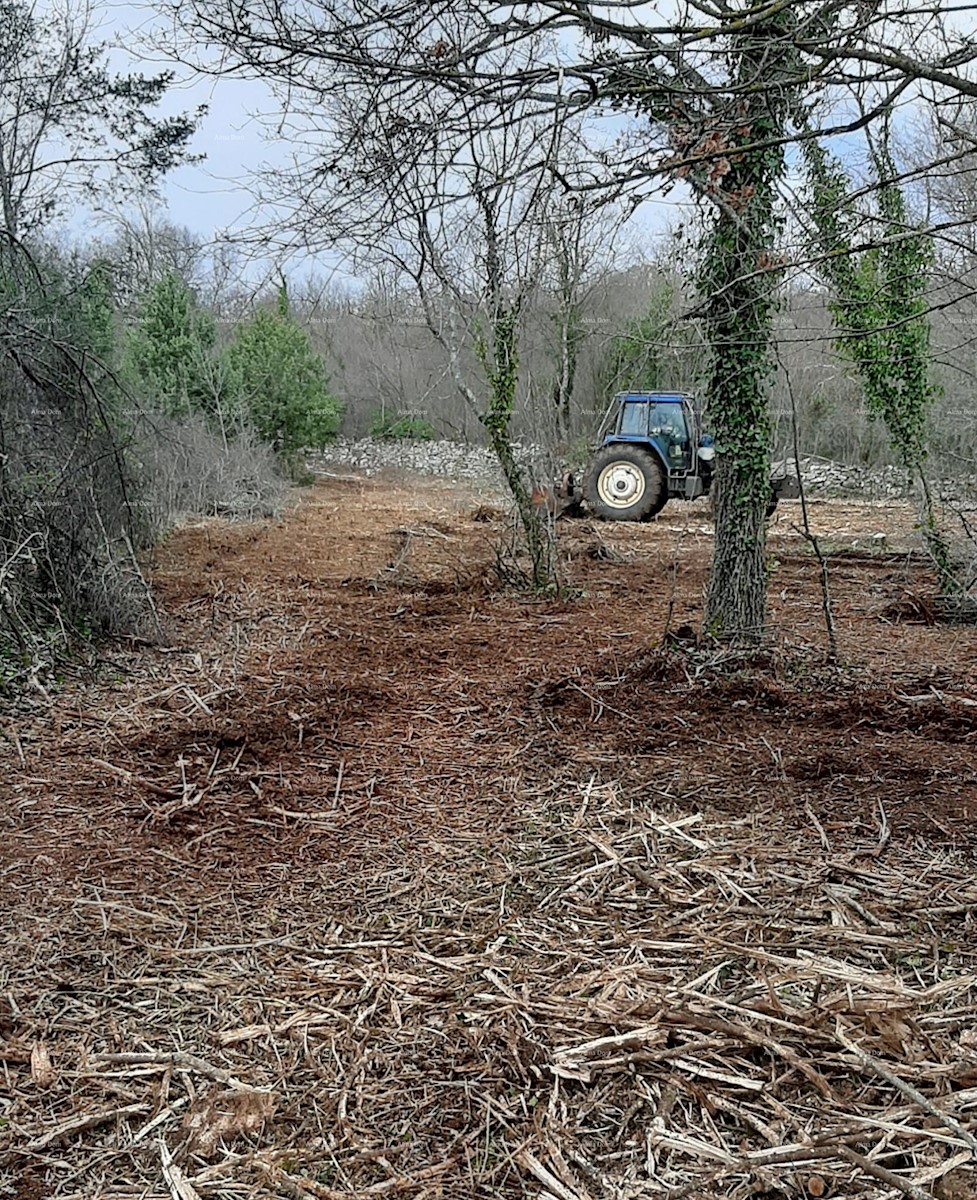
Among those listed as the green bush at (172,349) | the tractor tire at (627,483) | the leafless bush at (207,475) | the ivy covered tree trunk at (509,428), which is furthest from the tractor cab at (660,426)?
the green bush at (172,349)

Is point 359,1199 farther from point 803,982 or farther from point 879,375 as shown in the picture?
point 879,375

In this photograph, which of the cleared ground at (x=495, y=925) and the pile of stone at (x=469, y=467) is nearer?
the cleared ground at (x=495, y=925)

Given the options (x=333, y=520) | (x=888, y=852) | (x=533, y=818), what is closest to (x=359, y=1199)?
(x=533, y=818)

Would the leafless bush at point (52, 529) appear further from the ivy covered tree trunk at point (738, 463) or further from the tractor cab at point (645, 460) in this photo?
the tractor cab at point (645, 460)

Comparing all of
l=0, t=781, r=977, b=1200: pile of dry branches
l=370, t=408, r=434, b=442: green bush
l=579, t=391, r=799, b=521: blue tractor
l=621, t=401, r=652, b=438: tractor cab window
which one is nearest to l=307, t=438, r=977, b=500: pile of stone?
l=370, t=408, r=434, b=442: green bush

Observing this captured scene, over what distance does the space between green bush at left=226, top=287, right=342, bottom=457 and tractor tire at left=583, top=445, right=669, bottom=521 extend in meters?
7.52

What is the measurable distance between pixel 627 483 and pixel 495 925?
37.4 feet

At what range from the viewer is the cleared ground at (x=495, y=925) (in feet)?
6.62

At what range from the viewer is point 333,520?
13969 mm

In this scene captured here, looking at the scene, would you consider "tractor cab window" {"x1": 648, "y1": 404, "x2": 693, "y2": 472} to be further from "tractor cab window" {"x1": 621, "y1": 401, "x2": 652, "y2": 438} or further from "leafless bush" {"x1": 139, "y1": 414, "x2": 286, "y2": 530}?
"leafless bush" {"x1": 139, "y1": 414, "x2": 286, "y2": 530}

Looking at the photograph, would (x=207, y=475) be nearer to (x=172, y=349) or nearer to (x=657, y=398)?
(x=172, y=349)

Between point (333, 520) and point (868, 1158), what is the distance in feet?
41.5

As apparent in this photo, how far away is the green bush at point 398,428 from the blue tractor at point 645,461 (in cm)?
901

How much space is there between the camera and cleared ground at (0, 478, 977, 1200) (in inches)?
79.4
